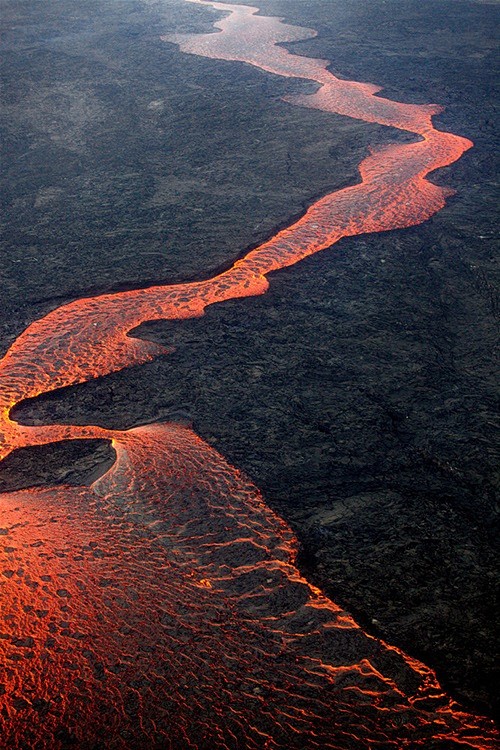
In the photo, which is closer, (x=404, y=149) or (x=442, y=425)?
(x=442, y=425)

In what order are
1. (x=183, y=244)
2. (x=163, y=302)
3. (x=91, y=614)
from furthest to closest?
(x=183, y=244) < (x=163, y=302) < (x=91, y=614)

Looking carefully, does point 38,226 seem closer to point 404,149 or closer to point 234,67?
point 404,149

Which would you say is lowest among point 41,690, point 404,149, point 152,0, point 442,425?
point 41,690

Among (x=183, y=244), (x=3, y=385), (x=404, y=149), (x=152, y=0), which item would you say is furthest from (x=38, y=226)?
(x=152, y=0)

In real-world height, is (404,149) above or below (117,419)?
above

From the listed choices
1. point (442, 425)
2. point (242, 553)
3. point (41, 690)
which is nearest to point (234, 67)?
point (442, 425)

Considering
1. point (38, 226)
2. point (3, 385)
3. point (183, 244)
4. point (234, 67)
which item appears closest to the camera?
point (3, 385)

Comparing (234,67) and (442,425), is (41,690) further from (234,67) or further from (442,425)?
(234,67)
